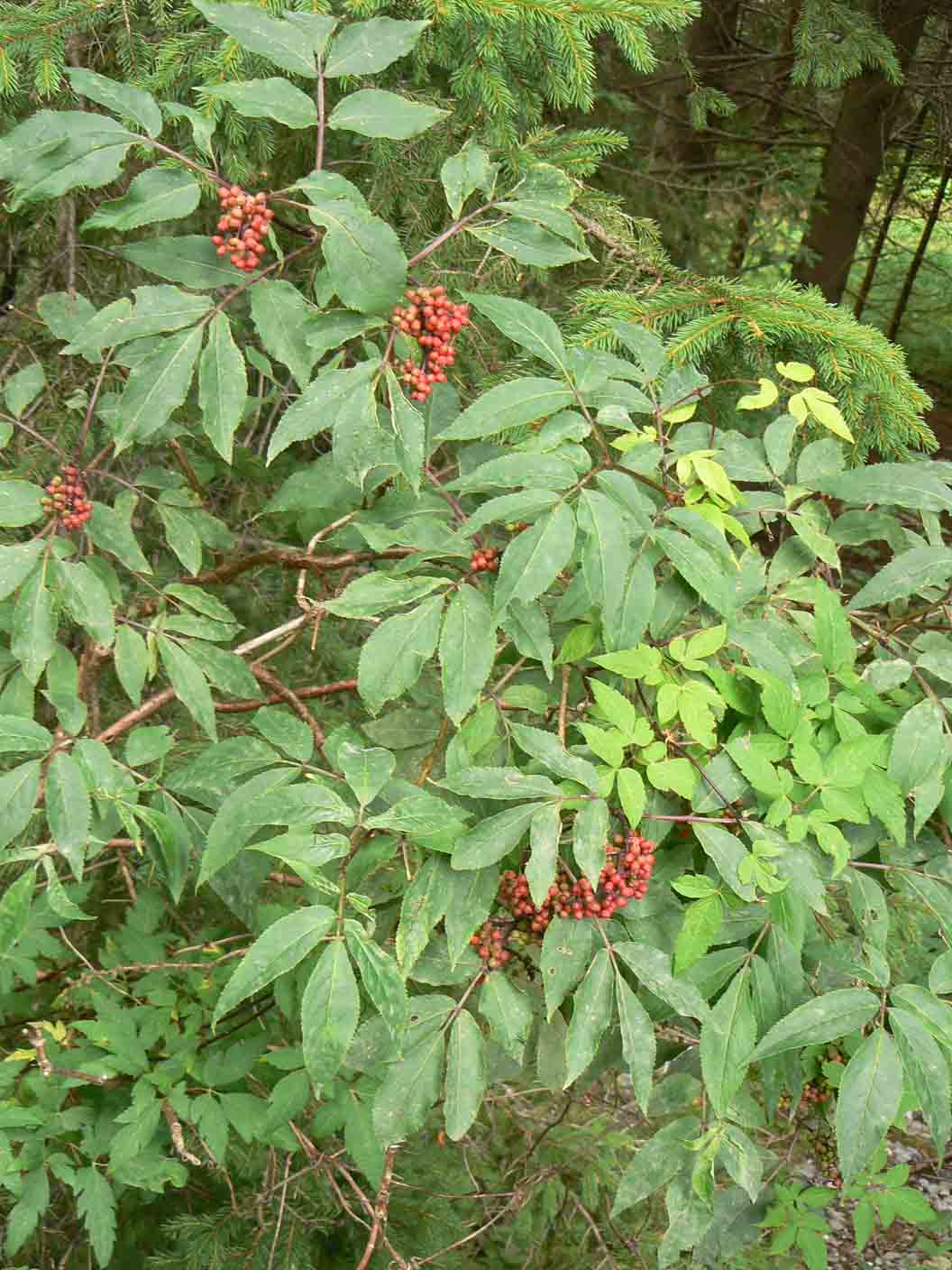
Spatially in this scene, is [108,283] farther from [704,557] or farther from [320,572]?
[704,557]

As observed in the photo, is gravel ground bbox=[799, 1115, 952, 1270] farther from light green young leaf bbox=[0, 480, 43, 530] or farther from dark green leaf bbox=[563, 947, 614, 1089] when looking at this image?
light green young leaf bbox=[0, 480, 43, 530]

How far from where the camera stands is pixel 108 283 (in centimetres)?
286

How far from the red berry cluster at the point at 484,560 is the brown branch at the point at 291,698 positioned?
1.27ft

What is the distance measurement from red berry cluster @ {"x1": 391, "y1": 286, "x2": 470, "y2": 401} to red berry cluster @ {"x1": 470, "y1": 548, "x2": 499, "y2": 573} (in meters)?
0.22

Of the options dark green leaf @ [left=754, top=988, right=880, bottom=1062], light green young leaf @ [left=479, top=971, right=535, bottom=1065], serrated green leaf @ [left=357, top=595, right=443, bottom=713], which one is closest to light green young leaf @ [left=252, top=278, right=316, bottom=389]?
serrated green leaf @ [left=357, top=595, right=443, bottom=713]

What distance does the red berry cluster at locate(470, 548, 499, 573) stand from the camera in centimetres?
148

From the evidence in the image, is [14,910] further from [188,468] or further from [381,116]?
[381,116]

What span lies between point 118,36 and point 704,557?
174 cm

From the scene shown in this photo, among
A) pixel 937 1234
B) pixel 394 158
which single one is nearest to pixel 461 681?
pixel 394 158

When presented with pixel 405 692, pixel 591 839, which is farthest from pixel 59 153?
pixel 405 692

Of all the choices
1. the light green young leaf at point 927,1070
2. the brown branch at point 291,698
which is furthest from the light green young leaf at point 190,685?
the light green young leaf at point 927,1070

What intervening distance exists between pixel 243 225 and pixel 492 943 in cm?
98

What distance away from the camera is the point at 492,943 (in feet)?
4.85

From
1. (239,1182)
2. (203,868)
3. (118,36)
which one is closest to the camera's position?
(203,868)
